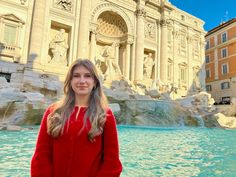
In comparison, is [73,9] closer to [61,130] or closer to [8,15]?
[8,15]

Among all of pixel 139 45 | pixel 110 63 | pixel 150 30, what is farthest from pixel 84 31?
pixel 150 30

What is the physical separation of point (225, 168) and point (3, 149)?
11.8ft

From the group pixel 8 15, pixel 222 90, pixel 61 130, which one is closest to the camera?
pixel 61 130

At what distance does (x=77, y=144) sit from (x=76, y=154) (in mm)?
55

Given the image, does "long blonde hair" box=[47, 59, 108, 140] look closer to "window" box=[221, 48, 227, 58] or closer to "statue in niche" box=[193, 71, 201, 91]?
"statue in niche" box=[193, 71, 201, 91]

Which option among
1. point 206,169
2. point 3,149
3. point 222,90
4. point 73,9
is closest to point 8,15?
point 73,9

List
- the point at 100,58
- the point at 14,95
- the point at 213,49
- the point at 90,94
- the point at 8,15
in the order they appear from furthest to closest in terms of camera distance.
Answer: the point at 213,49
the point at 100,58
the point at 8,15
the point at 14,95
the point at 90,94

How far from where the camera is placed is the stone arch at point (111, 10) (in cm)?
1769

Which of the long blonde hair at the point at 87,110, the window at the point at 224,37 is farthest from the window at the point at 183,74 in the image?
the long blonde hair at the point at 87,110

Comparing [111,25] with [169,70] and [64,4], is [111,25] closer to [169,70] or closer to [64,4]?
[64,4]

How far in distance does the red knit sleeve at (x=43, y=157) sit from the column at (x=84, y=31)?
50.9 ft

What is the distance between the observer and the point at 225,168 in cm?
318

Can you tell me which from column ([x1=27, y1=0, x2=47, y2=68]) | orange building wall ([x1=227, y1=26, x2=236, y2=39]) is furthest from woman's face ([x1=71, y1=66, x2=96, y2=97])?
orange building wall ([x1=227, y1=26, x2=236, y2=39])

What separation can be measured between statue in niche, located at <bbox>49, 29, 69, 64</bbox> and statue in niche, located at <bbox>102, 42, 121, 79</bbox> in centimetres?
356
